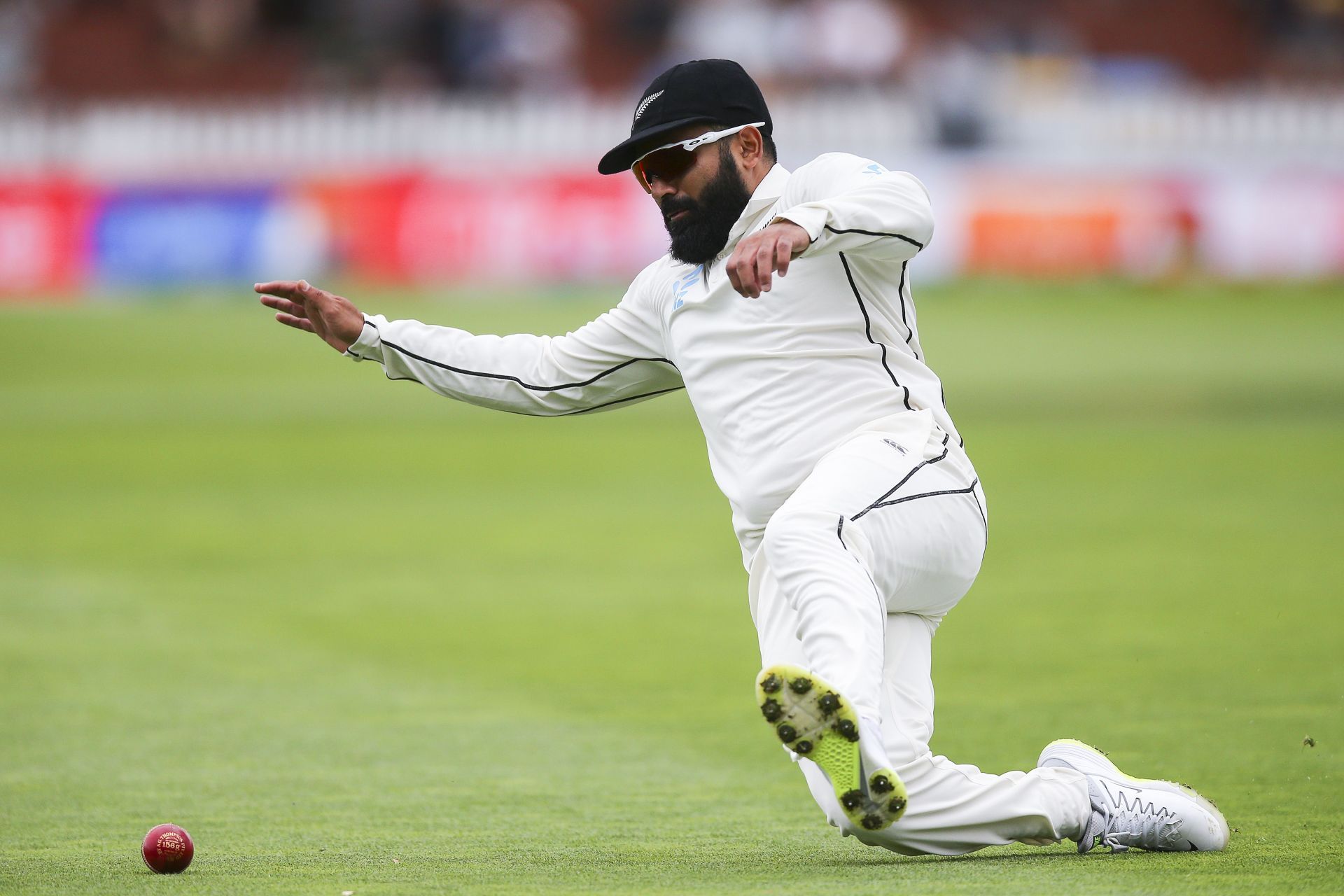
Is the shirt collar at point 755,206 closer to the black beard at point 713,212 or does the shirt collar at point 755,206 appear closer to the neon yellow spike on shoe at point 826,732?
the black beard at point 713,212

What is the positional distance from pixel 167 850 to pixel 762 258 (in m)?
1.77

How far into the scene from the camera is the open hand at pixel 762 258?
12.7 ft

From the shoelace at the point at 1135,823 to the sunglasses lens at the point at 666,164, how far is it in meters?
1.71

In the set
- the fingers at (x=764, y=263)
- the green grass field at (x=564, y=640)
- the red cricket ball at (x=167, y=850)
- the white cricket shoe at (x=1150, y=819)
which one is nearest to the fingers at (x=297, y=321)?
the green grass field at (x=564, y=640)

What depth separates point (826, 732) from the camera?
365 cm

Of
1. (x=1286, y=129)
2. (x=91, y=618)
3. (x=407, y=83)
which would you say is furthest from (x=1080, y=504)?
(x=407, y=83)

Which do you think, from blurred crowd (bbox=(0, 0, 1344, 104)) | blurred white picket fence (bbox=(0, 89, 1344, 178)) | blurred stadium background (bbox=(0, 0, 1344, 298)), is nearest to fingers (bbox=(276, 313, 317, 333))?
blurred stadium background (bbox=(0, 0, 1344, 298))

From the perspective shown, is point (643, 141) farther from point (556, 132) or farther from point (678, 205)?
point (556, 132)

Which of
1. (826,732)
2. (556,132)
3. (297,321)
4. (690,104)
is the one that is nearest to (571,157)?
(556,132)

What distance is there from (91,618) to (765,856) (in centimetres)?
495

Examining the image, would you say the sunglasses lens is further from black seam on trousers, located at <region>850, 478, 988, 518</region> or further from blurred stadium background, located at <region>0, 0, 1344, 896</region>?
blurred stadium background, located at <region>0, 0, 1344, 896</region>

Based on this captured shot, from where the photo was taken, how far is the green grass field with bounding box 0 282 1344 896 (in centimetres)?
437

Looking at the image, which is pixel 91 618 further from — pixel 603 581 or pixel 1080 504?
pixel 1080 504

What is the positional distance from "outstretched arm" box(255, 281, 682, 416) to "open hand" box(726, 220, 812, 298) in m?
0.84
